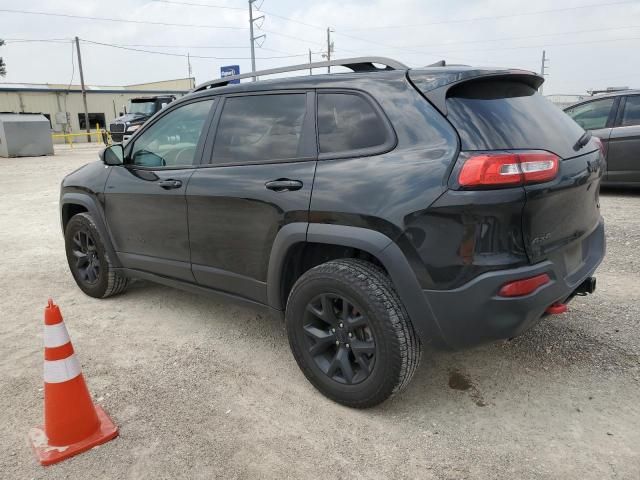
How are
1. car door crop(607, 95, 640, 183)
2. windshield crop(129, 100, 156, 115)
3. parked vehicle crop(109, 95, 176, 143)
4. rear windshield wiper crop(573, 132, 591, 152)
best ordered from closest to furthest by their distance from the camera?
1. rear windshield wiper crop(573, 132, 591, 152)
2. car door crop(607, 95, 640, 183)
3. parked vehicle crop(109, 95, 176, 143)
4. windshield crop(129, 100, 156, 115)

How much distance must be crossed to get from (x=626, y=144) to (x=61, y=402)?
7961 millimetres

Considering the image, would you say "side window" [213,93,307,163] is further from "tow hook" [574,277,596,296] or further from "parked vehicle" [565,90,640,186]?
"parked vehicle" [565,90,640,186]

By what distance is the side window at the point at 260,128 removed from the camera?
2.93 m

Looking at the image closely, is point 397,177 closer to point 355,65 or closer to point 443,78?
point 443,78

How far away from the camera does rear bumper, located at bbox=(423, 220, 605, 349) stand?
88.0 inches

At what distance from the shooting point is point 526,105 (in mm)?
2607

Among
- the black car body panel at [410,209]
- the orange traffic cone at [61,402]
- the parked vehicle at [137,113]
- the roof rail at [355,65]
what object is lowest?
the orange traffic cone at [61,402]

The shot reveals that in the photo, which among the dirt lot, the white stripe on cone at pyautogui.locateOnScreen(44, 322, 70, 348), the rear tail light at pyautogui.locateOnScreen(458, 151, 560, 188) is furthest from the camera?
the white stripe on cone at pyautogui.locateOnScreen(44, 322, 70, 348)

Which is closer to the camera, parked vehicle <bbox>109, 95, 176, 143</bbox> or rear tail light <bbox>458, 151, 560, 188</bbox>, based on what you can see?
rear tail light <bbox>458, 151, 560, 188</bbox>

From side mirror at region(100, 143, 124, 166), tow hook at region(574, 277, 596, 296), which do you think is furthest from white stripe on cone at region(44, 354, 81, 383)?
tow hook at region(574, 277, 596, 296)

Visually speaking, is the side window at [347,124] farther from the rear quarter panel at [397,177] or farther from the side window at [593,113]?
the side window at [593,113]

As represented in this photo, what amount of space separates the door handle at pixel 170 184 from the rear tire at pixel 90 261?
1.02 m

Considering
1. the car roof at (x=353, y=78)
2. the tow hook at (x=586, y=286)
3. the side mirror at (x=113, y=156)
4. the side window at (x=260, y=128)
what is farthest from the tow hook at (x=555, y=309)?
the side mirror at (x=113, y=156)

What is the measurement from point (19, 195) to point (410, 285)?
10.7 m
